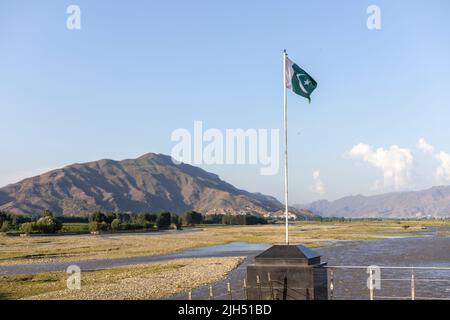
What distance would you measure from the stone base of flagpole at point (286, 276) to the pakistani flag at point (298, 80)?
6.35 metres

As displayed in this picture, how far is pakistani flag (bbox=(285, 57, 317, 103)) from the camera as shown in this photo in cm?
2012

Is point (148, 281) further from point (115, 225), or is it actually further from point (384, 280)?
point (115, 225)

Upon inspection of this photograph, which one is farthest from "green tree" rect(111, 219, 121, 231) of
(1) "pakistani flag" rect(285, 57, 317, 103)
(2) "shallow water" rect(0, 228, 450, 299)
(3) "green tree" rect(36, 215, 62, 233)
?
(1) "pakistani flag" rect(285, 57, 317, 103)

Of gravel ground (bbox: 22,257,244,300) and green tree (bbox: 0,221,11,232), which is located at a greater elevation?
green tree (bbox: 0,221,11,232)

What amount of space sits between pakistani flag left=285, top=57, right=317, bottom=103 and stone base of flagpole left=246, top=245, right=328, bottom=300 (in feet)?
20.8

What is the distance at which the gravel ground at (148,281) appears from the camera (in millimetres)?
36341

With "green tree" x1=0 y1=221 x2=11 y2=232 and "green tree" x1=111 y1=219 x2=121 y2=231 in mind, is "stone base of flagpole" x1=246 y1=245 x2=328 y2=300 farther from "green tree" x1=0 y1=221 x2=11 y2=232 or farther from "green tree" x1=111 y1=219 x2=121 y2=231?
"green tree" x1=111 y1=219 x2=121 y2=231

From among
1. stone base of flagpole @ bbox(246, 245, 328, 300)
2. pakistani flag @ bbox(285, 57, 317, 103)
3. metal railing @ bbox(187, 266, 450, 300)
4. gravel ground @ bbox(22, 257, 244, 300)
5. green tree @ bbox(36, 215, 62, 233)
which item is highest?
pakistani flag @ bbox(285, 57, 317, 103)

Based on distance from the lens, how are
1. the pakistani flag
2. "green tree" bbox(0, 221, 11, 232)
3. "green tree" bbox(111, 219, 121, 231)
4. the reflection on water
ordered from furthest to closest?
"green tree" bbox(111, 219, 121, 231)
"green tree" bbox(0, 221, 11, 232)
the reflection on water
the pakistani flag

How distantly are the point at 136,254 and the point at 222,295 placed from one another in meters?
43.5

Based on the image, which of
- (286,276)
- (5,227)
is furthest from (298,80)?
(5,227)
